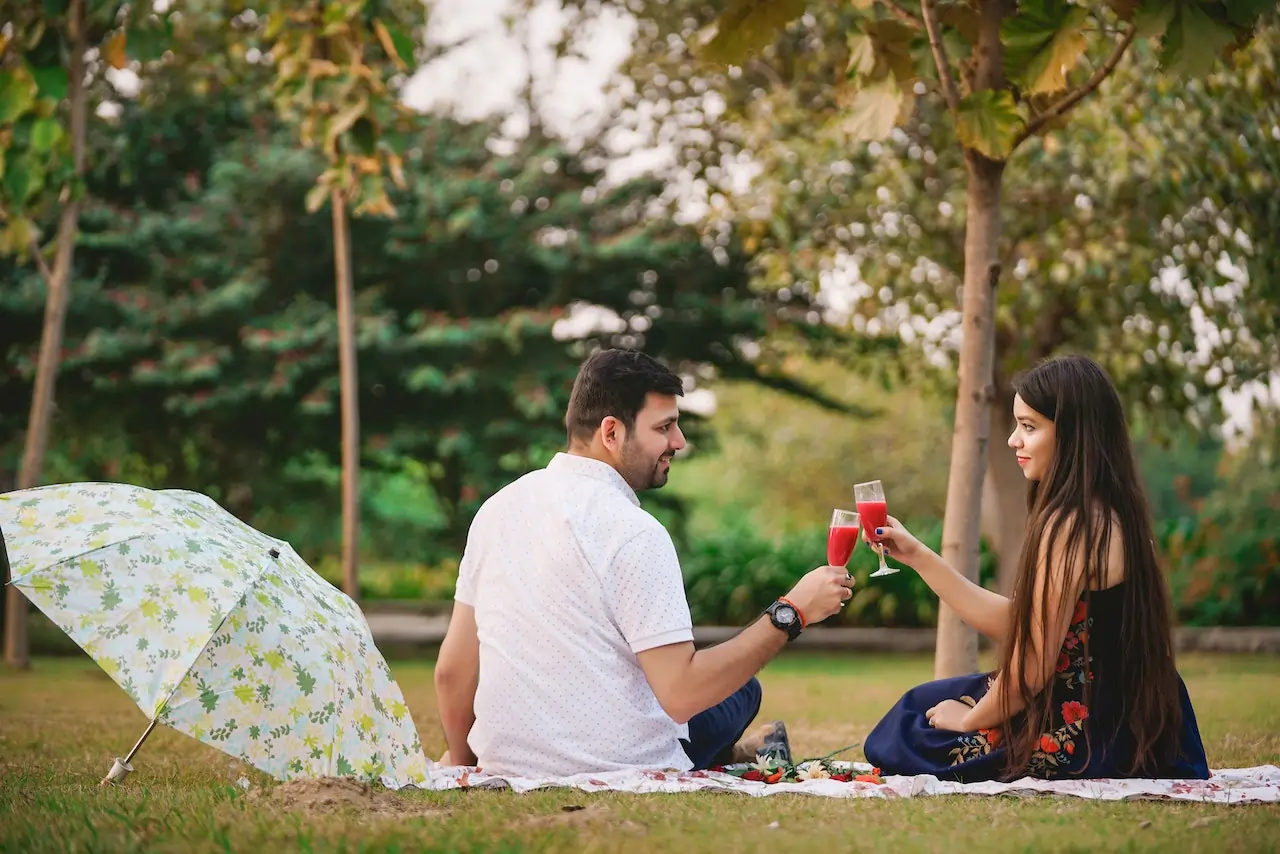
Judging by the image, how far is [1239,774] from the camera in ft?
15.1

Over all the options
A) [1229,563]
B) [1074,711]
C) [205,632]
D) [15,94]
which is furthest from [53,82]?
[1229,563]

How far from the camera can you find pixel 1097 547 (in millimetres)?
4062

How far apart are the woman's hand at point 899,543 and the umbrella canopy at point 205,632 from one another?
5.26 feet

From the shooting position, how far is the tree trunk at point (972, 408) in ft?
19.7

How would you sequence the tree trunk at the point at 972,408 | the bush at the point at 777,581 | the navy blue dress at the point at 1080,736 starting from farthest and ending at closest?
the bush at the point at 777,581
the tree trunk at the point at 972,408
the navy blue dress at the point at 1080,736

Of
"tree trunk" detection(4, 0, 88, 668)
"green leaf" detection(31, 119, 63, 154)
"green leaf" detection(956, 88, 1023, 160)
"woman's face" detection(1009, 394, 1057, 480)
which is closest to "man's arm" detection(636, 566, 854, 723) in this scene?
"woman's face" detection(1009, 394, 1057, 480)

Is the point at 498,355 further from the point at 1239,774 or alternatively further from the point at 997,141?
the point at 1239,774

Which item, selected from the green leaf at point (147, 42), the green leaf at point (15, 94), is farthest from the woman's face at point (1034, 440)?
the green leaf at point (15, 94)

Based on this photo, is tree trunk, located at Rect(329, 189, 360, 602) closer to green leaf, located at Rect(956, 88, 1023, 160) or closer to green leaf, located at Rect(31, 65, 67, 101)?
green leaf, located at Rect(31, 65, 67, 101)

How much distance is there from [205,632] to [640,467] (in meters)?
1.37

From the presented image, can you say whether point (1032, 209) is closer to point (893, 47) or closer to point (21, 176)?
point (893, 47)

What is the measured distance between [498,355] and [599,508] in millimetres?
9272

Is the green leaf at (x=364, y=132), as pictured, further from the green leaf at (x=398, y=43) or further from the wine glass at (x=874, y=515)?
the wine glass at (x=874, y=515)

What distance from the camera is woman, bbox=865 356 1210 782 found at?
4074mm
